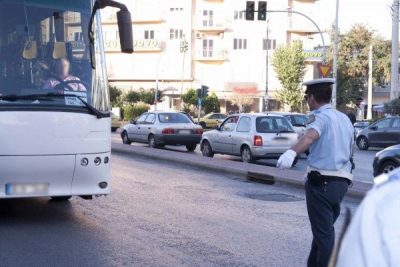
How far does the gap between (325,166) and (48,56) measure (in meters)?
4.69

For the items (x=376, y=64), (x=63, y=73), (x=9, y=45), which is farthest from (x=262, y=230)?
(x=376, y=64)

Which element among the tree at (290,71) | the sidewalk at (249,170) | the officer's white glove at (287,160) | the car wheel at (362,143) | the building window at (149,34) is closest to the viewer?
the officer's white glove at (287,160)

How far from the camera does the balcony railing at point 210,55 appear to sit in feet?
237

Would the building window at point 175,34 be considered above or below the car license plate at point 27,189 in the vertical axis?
above

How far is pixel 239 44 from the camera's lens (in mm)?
72250

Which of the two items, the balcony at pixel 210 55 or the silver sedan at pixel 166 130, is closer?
the silver sedan at pixel 166 130

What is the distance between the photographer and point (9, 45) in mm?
8484

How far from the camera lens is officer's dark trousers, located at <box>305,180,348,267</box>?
5281 mm

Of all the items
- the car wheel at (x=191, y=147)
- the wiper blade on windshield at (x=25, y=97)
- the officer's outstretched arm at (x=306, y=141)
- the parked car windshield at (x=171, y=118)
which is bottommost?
the car wheel at (x=191, y=147)

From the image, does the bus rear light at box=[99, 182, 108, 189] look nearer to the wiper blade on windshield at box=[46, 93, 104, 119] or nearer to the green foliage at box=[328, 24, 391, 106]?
the wiper blade on windshield at box=[46, 93, 104, 119]

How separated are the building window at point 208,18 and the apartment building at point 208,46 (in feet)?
0.07

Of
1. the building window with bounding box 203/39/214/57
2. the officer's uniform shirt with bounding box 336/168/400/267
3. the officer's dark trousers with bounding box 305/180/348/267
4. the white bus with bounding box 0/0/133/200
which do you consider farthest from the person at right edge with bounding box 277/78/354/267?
the building window with bounding box 203/39/214/57

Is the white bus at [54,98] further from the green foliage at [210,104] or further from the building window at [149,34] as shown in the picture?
the building window at [149,34]

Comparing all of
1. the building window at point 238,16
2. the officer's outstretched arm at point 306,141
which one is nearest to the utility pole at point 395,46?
the officer's outstretched arm at point 306,141
